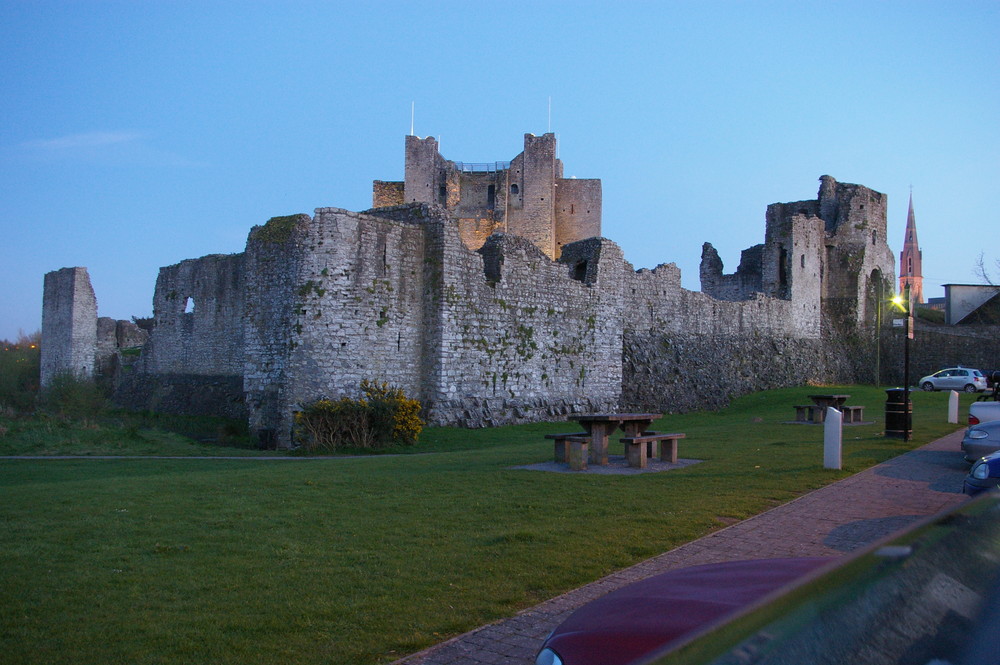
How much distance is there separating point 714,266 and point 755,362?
33.3 ft

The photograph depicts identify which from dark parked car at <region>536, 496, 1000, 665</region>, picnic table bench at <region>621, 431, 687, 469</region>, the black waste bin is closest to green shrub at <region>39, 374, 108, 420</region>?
picnic table bench at <region>621, 431, 687, 469</region>

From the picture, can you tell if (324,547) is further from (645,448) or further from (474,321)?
(474,321)

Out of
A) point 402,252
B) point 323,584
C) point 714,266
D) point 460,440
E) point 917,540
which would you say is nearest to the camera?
point 917,540

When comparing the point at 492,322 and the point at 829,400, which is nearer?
the point at 492,322

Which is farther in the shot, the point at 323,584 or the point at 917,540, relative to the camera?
the point at 323,584

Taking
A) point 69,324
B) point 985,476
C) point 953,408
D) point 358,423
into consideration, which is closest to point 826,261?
point 953,408

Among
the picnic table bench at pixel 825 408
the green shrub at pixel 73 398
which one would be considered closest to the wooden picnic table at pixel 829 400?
the picnic table bench at pixel 825 408

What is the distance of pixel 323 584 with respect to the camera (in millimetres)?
5582

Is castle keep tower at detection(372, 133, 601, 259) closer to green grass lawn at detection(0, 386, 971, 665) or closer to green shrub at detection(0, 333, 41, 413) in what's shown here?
green shrub at detection(0, 333, 41, 413)

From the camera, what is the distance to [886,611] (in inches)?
53.2

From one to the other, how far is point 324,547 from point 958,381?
117ft

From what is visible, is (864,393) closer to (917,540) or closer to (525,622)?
(525,622)

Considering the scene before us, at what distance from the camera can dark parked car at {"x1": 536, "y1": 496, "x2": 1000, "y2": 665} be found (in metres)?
1.18

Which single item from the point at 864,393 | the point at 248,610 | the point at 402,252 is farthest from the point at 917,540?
the point at 864,393
